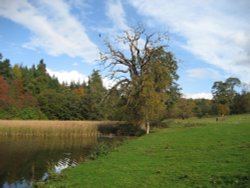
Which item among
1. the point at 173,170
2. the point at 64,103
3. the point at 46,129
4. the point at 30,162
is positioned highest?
the point at 64,103

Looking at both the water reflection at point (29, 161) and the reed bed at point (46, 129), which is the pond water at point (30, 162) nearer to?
the water reflection at point (29, 161)

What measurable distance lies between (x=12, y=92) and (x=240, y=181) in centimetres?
7177

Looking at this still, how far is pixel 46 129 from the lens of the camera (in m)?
41.4

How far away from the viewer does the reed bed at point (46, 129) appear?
40344mm

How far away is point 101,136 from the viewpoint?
142ft

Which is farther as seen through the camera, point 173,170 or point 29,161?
point 29,161

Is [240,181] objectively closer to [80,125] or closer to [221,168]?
[221,168]

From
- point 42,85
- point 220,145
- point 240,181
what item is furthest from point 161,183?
point 42,85

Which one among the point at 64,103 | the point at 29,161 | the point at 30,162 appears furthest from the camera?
the point at 64,103

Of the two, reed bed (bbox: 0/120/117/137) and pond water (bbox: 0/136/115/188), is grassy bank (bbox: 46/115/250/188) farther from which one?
reed bed (bbox: 0/120/117/137)

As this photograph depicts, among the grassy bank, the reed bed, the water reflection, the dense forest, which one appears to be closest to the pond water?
the water reflection

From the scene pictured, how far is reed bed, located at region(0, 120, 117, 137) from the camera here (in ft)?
132

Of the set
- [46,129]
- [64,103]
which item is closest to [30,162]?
[46,129]

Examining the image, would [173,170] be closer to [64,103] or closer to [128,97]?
[128,97]
